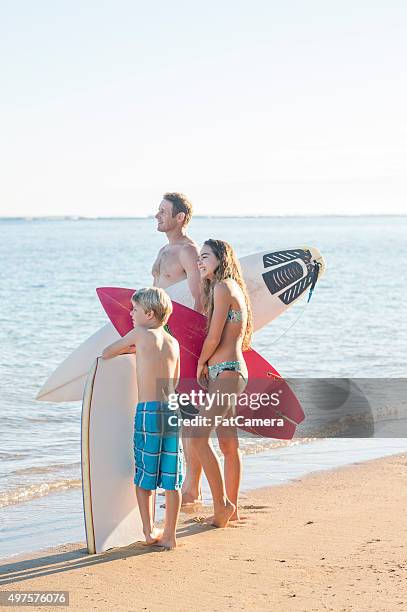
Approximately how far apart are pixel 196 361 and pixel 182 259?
720mm

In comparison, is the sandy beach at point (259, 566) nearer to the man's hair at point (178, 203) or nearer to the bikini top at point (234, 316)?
the bikini top at point (234, 316)

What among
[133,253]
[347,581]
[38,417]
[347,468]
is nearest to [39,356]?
[38,417]

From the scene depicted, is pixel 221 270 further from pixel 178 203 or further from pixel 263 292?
pixel 263 292

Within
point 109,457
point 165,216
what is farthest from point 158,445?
point 165,216

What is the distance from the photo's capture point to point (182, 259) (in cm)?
622

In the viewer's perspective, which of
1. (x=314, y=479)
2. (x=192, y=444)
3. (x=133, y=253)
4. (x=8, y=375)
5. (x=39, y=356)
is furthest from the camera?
(x=133, y=253)

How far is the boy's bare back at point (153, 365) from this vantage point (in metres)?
5.04

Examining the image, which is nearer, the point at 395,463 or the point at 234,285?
the point at 234,285

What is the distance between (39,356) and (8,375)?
1959mm

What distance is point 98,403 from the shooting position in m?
5.14

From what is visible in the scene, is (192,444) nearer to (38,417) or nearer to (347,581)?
(347,581)

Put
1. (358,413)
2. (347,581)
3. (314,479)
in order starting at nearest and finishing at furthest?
(347,581) < (314,479) < (358,413)

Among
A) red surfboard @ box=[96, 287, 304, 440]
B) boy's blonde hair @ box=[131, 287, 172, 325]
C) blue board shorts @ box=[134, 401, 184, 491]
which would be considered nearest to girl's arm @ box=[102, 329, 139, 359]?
boy's blonde hair @ box=[131, 287, 172, 325]

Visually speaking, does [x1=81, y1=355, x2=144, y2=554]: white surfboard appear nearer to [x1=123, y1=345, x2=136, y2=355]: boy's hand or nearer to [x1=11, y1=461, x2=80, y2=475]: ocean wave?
[x1=123, y1=345, x2=136, y2=355]: boy's hand
